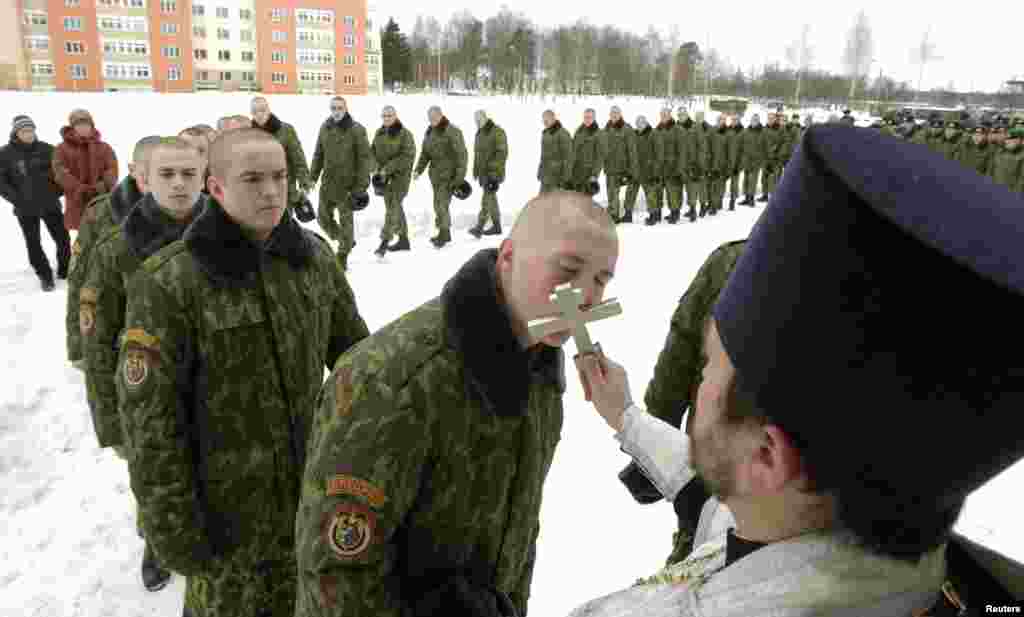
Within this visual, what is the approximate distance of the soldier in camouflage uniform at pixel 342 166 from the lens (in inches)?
367

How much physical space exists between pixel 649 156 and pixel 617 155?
75cm

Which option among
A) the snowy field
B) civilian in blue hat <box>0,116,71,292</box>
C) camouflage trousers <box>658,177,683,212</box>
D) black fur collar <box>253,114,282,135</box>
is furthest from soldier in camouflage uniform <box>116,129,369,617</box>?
camouflage trousers <box>658,177,683,212</box>

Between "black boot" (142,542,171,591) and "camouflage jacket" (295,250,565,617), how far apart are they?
239 cm

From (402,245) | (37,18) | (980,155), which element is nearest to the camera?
(402,245)

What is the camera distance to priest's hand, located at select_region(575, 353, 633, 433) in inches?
68.0

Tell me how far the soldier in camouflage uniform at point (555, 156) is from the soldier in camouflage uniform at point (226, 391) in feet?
33.0

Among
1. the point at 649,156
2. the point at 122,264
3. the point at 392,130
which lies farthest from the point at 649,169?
the point at 122,264

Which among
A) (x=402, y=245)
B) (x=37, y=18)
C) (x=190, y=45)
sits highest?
(x=37, y=18)

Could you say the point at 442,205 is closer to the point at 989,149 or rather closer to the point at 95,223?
the point at 95,223

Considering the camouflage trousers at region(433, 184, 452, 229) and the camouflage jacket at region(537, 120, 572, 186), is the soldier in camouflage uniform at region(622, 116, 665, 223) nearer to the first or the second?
the camouflage jacket at region(537, 120, 572, 186)

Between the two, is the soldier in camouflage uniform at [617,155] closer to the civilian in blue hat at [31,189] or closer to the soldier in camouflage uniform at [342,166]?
the soldier in camouflage uniform at [342,166]

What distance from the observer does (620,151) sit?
45.5ft

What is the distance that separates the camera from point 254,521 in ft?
8.22

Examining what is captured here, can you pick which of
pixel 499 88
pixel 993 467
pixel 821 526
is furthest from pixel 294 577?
pixel 499 88
